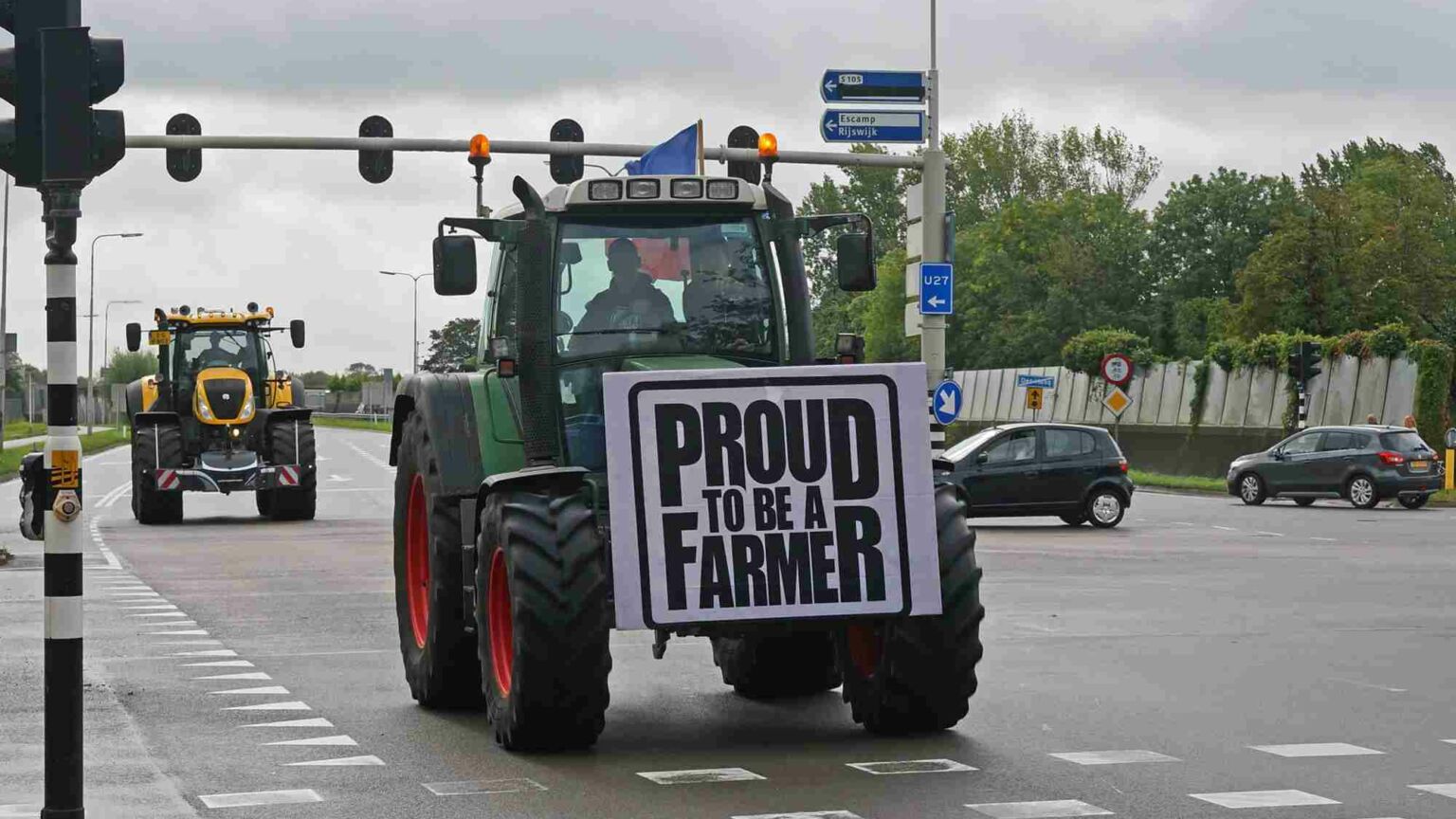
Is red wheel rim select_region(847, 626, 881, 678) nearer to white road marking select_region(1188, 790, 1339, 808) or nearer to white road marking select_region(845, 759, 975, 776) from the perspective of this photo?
white road marking select_region(845, 759, 975, 776)

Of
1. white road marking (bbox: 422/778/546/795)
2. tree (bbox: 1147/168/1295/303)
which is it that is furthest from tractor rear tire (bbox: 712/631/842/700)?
tree (bbox: 1147/168/1295/303)

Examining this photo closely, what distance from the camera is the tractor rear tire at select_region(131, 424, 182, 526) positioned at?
31.8 meters

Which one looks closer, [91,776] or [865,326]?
[91,776]

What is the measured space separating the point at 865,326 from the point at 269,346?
8717 centimetres

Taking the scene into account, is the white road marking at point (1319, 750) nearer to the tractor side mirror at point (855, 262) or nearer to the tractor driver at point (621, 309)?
the tractor side mirror at point (855, 262)

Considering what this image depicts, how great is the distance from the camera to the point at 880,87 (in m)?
29.3

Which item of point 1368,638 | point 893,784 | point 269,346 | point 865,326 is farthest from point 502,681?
point 865,326

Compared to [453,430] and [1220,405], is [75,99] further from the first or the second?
[1220,405]

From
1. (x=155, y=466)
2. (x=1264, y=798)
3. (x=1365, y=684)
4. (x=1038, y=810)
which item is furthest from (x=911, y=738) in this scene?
(x=155, y=466)

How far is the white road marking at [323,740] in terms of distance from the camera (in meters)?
9.95

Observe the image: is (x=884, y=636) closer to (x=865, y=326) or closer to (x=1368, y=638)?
(x=1368, y=638)

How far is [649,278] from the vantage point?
10.8 meters

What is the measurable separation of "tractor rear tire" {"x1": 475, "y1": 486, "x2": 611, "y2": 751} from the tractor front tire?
23.7 m

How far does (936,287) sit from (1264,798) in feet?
69.2
